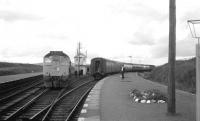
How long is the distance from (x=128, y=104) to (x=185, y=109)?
297 centimetres

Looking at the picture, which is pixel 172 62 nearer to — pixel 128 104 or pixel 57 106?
pixel 128 104

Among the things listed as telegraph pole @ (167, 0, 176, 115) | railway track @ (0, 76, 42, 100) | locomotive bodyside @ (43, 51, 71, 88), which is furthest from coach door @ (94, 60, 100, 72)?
telegraph pole @ (167, 0, 176, 115)

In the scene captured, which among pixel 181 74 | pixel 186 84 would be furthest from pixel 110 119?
pixel 181 74

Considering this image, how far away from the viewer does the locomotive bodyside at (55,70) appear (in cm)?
2750

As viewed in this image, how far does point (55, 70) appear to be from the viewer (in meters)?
27.7

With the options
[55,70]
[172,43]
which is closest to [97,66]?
[55,70]

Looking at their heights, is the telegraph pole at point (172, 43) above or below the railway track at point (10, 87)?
above

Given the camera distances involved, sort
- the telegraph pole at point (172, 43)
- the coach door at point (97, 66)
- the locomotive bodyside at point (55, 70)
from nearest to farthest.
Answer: the telegraph pole at point (172, 43)
the locomotive bodyside at point (55, 70)
the coach door at point (97, 66)

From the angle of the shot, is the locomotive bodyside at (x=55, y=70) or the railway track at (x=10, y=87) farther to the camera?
the locomotive bodyside at (x=55, y=70)

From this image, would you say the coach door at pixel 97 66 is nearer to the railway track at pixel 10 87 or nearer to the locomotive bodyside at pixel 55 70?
the railway track at pixel 10 87

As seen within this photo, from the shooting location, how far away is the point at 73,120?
1391cm

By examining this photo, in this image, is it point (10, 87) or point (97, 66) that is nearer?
point (10, 87)

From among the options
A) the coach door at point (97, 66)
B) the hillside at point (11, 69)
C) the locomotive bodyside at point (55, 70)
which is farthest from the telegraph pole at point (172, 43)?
the hillside at point (11, 69)

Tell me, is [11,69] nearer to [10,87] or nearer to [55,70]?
[10,87]
